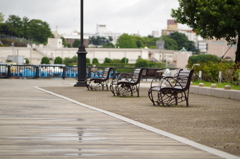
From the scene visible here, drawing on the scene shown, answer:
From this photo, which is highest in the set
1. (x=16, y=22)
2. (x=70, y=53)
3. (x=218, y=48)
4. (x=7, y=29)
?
(x=16, y=22)

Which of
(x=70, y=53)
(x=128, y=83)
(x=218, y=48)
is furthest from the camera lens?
(x=70, y=53)

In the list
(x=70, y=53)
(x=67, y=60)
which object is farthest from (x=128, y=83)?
(x=70, y=53)

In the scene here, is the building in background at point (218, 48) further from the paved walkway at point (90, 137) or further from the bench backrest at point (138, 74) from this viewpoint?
the paved walkway at point (90, 137)

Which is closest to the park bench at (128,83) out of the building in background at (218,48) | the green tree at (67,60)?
the building in background at (218,48)

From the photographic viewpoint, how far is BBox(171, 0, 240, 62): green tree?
20.4m

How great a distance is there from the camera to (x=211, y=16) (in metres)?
21.5

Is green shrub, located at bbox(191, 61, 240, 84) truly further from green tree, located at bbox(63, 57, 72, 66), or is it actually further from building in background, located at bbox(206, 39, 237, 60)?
green tree, located at bbox(63, 57, 72, 66)

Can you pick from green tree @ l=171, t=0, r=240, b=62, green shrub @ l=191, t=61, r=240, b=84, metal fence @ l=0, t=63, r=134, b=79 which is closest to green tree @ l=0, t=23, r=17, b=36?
metal fence @ l=0, t=63, r=134, b=79

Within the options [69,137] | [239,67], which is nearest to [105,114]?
[69,137]

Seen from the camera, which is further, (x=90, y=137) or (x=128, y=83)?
(x=128, y=83)

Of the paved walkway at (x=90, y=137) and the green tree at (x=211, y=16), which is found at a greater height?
the green tree at (x=211, y=16)

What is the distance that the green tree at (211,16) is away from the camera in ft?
66.8

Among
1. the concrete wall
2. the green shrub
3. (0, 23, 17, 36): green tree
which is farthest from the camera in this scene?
(0, 23, 17, 36): green tree

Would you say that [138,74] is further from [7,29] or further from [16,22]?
[16,22]
